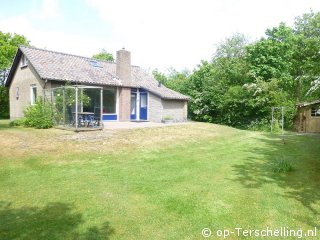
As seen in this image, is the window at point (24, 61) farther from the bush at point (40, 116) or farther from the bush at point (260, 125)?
the bush at point (260, 125)

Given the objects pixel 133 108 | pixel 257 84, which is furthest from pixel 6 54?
pixel 257 84

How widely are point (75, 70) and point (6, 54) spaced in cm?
2253

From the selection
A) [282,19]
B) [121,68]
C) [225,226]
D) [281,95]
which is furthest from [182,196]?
[282,19]

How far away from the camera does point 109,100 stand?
75.9 feet

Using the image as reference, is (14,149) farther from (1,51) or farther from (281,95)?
(1,51)

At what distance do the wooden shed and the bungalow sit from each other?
34.6 ft

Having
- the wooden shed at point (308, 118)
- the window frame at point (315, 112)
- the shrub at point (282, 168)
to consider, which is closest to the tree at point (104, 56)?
the wooden shed at point (308, 118)

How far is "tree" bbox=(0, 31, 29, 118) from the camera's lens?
33562mm

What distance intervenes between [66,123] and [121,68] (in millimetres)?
9318

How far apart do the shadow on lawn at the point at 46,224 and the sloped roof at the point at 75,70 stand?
47.4 ft

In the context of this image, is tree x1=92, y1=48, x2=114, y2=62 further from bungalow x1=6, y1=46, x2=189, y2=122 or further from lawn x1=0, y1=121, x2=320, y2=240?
lawn x1=0, y1=121, x2=320, y2=240

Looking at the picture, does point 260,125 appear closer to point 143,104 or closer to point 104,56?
point 143,104

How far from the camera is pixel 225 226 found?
5.20m
